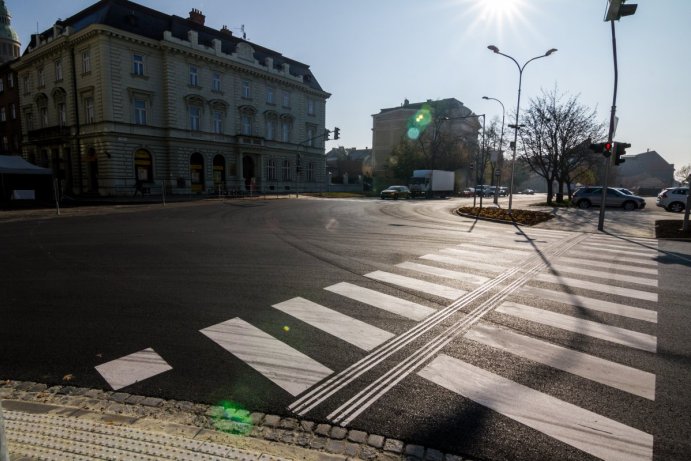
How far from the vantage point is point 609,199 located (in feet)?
98.9

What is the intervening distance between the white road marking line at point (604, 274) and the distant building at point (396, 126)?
65.3 m

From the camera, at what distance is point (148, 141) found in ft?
120

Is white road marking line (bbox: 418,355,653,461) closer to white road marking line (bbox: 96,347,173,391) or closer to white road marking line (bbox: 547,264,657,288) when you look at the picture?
white road marking line (bbox: 96,347,173,391)

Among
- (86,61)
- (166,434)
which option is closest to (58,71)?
(86,61)

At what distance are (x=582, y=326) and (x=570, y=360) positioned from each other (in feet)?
3.96

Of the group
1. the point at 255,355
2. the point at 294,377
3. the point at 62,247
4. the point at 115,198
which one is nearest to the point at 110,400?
the point at 255,355

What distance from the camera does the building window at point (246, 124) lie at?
44750 mm

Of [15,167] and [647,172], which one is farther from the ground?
[647,172]

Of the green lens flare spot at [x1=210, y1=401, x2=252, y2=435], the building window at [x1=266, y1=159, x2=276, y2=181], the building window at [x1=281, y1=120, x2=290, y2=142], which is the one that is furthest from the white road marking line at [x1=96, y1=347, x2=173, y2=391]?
the building window at [x1=281, y1=120, x2=290, y2=142]

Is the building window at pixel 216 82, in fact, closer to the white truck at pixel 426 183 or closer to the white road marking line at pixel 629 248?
the white truck at pixel 426 183

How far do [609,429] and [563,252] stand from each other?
8.70m

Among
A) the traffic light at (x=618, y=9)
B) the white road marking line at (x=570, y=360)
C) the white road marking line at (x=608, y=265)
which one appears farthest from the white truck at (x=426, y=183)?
the white road marking line at (x=570, y=360)

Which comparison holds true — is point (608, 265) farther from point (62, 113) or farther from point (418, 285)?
point (62, 113)

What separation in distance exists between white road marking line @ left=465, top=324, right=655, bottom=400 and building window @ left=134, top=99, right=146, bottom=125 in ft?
130
